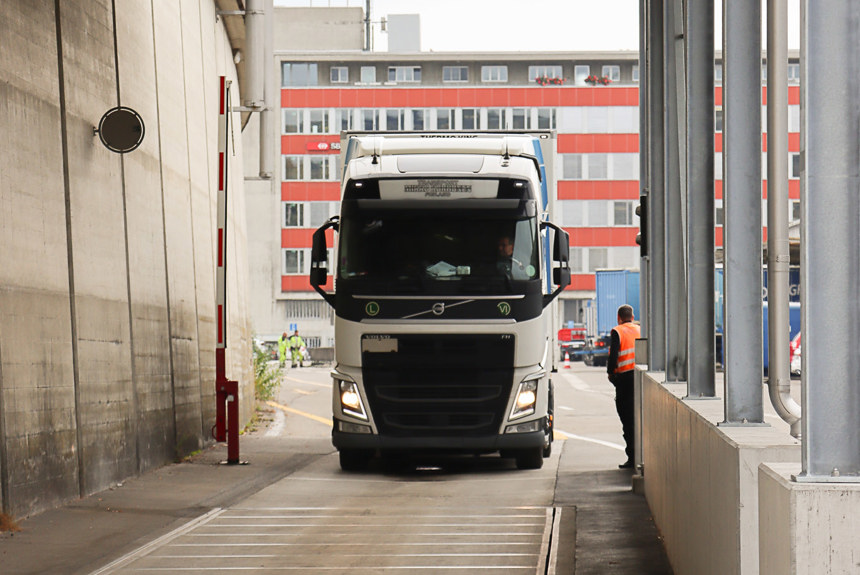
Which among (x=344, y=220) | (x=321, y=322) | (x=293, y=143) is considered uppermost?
(x=293, y=143)

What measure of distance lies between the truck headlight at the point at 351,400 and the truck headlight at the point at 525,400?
5.34ft

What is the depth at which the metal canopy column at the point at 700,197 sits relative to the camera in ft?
25.0

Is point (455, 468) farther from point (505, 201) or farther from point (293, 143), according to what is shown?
point (293, 143)

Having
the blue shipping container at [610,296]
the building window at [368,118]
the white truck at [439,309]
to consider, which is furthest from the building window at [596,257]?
the white truck at [439,309]

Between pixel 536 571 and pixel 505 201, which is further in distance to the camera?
pixel 505 201

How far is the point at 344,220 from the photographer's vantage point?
1460 cm

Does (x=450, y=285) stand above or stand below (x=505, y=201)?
below

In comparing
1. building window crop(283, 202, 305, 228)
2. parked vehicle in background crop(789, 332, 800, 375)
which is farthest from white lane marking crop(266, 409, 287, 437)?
building window crop(283, 202, 305, 228)

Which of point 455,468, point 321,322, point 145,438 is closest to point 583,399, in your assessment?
point 455,468

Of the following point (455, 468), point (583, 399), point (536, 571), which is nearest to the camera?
point (536, 571)

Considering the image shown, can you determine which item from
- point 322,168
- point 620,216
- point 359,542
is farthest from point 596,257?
point 359,542

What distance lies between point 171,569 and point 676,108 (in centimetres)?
502

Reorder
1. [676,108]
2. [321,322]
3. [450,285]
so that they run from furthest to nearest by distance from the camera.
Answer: [321,322]
[450,285]
[676,108]

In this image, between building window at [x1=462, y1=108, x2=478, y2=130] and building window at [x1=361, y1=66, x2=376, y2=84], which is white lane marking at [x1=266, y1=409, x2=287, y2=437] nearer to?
building window at [x1=462, y1=108, x2=478, y2=130]
